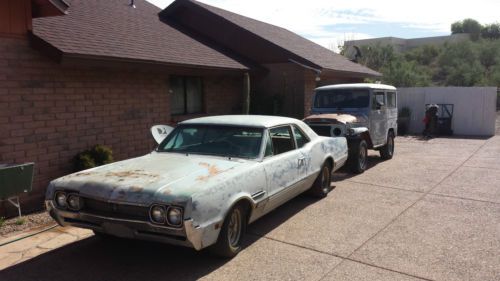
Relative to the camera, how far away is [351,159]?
921 centimetres

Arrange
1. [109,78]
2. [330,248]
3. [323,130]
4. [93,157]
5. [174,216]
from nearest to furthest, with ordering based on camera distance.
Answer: [174,216] → [330,248] → [93,157] → [109,78] → [323,130]

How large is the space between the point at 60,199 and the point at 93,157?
3.10m

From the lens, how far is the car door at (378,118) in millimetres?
10087

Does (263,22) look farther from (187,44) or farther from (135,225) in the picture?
(135,225)

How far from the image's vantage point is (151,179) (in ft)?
14.1

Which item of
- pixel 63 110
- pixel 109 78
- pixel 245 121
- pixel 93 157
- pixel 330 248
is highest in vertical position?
pixel 109 78

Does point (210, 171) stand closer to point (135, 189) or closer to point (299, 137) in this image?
point (135, 189)

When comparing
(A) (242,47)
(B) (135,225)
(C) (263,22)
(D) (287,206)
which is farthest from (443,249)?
(C) (263,22)

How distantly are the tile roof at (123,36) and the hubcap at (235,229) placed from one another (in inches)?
157

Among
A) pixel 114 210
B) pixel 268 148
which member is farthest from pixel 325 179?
pixel 114 210

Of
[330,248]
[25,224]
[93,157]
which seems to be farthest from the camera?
[93,157]

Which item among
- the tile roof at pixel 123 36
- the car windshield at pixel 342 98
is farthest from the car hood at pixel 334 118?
the tile roof at pixel 123 36

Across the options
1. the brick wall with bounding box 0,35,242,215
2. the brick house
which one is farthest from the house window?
the brick wall with bounding box 0,35,242,215

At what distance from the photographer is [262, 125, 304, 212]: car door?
5.24 meters
